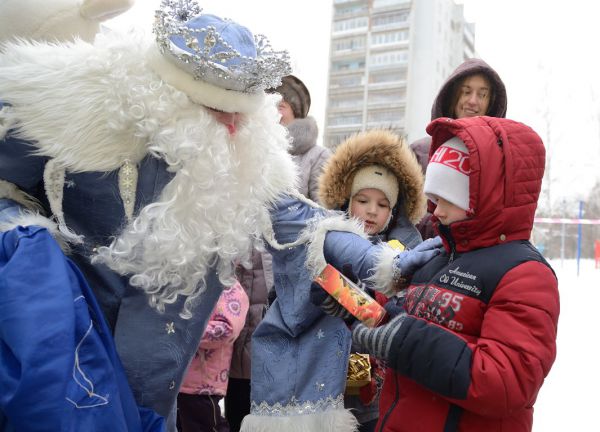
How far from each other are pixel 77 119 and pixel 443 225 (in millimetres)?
993

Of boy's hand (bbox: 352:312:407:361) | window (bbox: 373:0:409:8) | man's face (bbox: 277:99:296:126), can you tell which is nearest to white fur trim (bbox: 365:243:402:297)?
boy's hand (bbox: 352:312:407:361)

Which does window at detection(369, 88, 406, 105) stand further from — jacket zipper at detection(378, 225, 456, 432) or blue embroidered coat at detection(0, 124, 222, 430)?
blue embroidered coat at detection(0, 124, 222, 430)

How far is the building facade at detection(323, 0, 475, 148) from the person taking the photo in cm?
3888

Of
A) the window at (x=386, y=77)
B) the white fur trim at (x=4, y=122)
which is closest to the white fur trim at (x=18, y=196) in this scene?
the white fur trim at (x=4, y=122)

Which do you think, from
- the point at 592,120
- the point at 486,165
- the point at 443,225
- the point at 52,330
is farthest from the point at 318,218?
the point at 592,120

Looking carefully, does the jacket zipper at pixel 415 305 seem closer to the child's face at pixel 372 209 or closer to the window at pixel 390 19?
the child's face at pixel 372 209

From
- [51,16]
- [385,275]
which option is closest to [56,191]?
[51,16]

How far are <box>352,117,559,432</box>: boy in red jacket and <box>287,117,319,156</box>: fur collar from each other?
155cm

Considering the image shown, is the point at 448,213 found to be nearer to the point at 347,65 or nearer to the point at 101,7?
the point at 101,7

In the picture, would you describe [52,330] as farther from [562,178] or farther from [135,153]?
[562,178]

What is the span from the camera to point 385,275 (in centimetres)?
158

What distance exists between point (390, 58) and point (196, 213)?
140 feet

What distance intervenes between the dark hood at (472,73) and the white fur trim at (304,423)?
157 centimetres

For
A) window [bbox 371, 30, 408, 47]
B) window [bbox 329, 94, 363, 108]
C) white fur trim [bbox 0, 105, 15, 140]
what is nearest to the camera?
white fur trim [bbox 0, 105, 15, 140]
